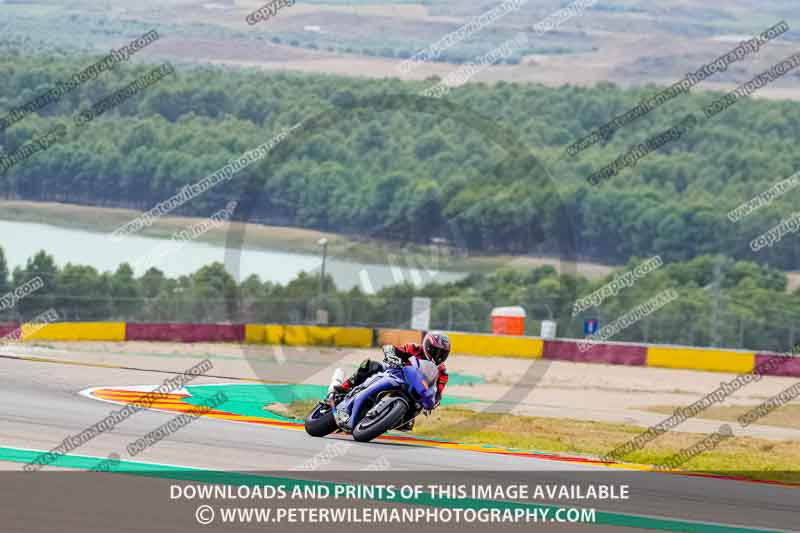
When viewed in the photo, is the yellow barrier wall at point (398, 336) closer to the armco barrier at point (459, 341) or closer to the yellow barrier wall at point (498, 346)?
the armco barrier at point (459, 341)

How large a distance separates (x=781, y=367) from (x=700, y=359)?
2.20m

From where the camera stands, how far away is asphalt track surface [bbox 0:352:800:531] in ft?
38.1

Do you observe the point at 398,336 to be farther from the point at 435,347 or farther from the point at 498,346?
the point at 435,347

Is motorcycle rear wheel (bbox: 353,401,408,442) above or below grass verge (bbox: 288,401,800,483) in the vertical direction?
above

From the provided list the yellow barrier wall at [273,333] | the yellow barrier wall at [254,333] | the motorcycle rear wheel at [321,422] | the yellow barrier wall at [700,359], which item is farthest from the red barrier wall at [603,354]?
the motorcycle rear wheel at [321,422]

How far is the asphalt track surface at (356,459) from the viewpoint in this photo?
38.1 feet

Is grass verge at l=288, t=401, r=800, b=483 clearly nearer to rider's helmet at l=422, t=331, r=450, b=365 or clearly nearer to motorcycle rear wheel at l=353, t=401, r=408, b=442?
motorcycle rear wheel at l=353, t=401, r=408, b=442

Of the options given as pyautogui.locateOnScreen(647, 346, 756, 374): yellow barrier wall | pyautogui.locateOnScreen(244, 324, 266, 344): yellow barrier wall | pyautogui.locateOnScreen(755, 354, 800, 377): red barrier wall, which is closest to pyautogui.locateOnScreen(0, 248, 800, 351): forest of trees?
pyautogui.locateOnScreen(647, 346, 756, 374): yellow barrier wall

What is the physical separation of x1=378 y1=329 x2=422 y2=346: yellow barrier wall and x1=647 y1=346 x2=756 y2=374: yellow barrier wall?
20.5ft

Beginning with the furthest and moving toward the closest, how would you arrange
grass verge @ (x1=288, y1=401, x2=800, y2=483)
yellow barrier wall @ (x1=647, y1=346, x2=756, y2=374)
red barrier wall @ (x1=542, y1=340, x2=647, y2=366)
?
1. red barrier wall @ (x1=542, y1=340, x2=647, y2=366)
2. yellow barrier wall @ (x1=647, y1=346, x2=756, y2=374)
3. grass verge @ (x1=288, y1=401, x2=800, y2=483)

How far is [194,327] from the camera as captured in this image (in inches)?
1417

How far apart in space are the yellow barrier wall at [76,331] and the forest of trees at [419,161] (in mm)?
19806

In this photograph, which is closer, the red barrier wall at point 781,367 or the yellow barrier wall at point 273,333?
the red barrier wall at point 781,367

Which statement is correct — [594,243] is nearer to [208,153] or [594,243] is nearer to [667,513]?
[208,153]
